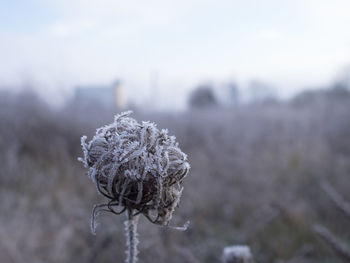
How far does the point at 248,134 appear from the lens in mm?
10180

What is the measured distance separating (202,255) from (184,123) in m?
7.47

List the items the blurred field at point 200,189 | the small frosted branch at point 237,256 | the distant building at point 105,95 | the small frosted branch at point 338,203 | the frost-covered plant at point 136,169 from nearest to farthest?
the frost-covered plant at point 136,169, the small frosted branch at point 237,256, the small frosted branch at point 338,203, the blurred field at point 200,189, the distant building at point 105,95

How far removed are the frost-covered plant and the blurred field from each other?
104 cm

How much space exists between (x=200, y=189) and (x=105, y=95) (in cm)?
901

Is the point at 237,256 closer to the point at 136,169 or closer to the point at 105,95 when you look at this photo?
the point at 136,169

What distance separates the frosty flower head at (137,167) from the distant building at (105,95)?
1198 cm

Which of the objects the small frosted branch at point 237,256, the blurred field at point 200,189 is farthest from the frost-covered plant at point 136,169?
the blurred field at point 200,189

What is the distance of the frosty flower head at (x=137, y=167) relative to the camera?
33.7 inches

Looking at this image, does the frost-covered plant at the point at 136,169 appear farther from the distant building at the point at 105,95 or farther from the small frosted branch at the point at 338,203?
the distant building at the point at 105,95

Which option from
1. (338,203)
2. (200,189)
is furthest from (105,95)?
(338,203)

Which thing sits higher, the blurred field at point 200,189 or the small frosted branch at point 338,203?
the small frosted branch at point 338,203

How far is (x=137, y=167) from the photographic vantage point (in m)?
0.85

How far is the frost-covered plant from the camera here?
856 mm

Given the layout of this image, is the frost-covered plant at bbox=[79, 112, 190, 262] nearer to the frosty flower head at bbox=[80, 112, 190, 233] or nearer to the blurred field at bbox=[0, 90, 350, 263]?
the frosty flower head at bbox=[80, 112, 190, 233]
